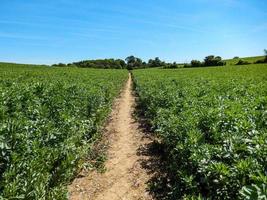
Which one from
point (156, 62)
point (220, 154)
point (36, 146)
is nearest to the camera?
point (220, 154)

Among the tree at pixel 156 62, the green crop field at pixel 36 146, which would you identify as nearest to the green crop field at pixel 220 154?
the green crop field at pixel 36 146

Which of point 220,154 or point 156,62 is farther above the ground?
point 220,154

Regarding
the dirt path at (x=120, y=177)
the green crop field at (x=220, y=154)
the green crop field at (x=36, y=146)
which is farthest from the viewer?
the dirt path at (x=120, y=177)

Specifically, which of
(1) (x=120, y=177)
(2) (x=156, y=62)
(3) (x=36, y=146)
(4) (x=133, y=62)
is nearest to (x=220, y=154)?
(3) (x=36, y=146)

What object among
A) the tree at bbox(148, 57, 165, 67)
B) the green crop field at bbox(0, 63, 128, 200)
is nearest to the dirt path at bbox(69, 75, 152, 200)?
the green crop field at bbox(0, 63, 128, 200)

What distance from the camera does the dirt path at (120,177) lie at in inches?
291

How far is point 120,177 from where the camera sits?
8398mm

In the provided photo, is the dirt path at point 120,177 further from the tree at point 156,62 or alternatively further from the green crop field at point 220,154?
the tree at point 156,62

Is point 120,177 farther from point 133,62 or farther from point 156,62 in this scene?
point 133,62

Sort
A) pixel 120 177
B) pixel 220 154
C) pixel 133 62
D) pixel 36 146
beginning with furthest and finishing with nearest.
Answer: pixel 133 62 → pixel 120 177 → pixel 36 146 → pixel 220 154

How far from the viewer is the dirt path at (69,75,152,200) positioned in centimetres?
739

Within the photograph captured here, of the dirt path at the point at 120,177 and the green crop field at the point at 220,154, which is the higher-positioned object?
the green crop field at the point at 220,154

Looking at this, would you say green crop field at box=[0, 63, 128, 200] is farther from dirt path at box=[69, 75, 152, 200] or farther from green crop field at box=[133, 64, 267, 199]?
green crop field at box=[133, 64, 267, 199]

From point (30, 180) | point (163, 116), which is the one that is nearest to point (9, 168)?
point (30, 180)
